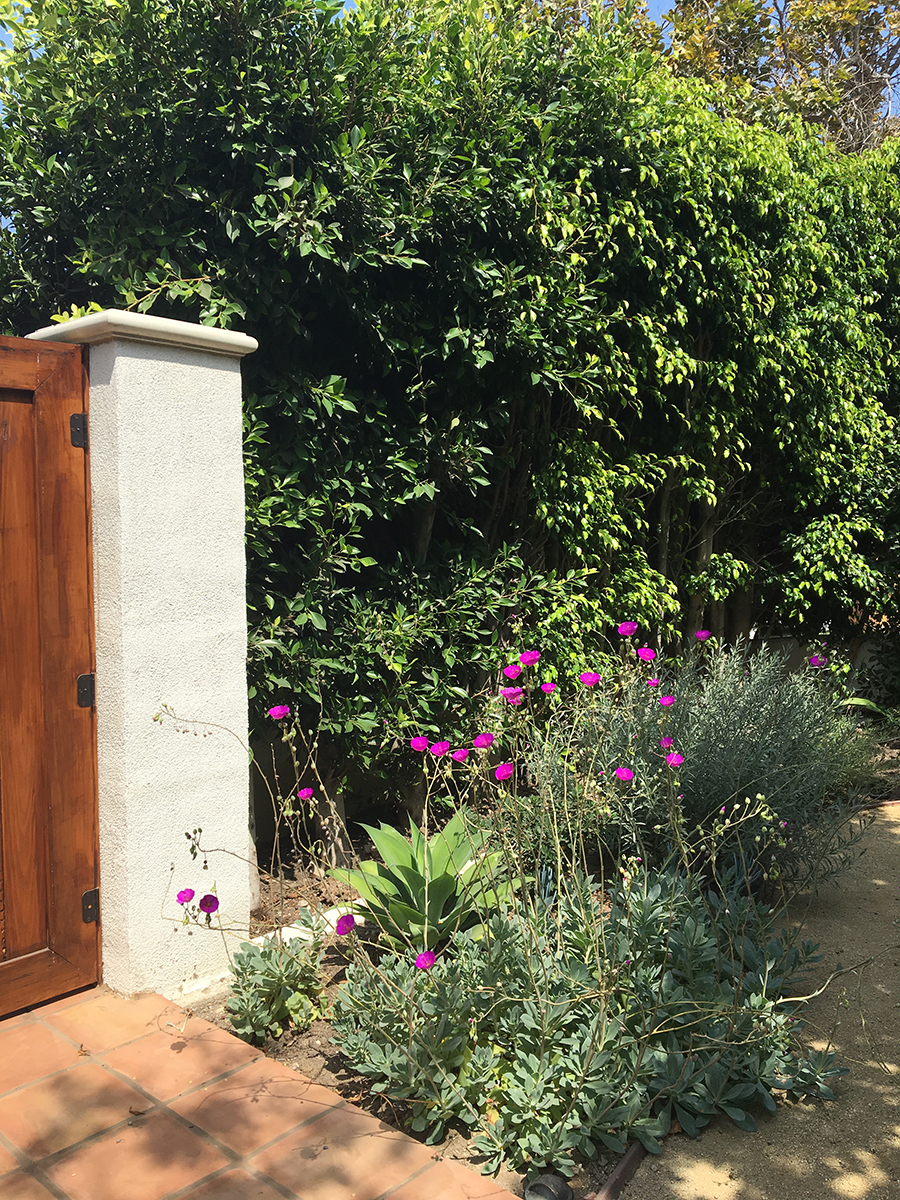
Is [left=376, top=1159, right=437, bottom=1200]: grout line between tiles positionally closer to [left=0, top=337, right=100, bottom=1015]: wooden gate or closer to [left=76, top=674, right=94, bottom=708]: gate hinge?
[left=0, top=337, right=100, bottom=1015]: wooden gate

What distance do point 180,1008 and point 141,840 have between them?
2.01ft

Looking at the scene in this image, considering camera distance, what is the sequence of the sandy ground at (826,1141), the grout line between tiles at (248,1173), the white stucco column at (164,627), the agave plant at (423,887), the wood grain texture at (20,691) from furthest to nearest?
the agave plant at (423,887) < the white stucco column at (164,627) < the wood grain texture at (20,691) < the sandy ground at (826,1141) < the grout line between tiles at (248,1173)

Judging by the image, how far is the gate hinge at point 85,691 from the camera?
3.11m

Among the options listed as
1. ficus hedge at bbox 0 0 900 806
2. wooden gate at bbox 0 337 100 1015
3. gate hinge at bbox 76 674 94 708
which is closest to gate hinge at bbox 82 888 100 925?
wooden gate at bbox 0 337 100 1015

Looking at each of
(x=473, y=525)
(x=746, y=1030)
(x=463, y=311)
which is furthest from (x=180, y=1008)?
(x=463, y=311)

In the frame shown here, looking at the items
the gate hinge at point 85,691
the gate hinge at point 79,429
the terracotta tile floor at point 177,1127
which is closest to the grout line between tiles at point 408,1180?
the terracotta tile floor at point 177,1127

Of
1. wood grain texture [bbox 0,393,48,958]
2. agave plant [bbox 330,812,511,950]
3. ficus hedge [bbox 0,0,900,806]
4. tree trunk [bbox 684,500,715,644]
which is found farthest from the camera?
tree trunk [bbox 684,500,715,644]

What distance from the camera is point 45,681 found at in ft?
9.92

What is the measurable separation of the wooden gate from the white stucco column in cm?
6

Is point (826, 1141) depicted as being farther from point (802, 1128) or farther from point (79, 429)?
point (79, 429)

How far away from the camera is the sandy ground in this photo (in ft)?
7.88

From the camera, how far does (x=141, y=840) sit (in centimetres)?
311

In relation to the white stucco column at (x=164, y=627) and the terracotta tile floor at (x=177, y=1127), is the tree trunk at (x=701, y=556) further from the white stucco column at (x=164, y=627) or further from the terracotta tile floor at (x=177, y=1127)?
the terracotta tile floor at (x=177, y=1127)

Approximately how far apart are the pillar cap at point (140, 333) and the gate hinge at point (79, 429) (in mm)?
257
